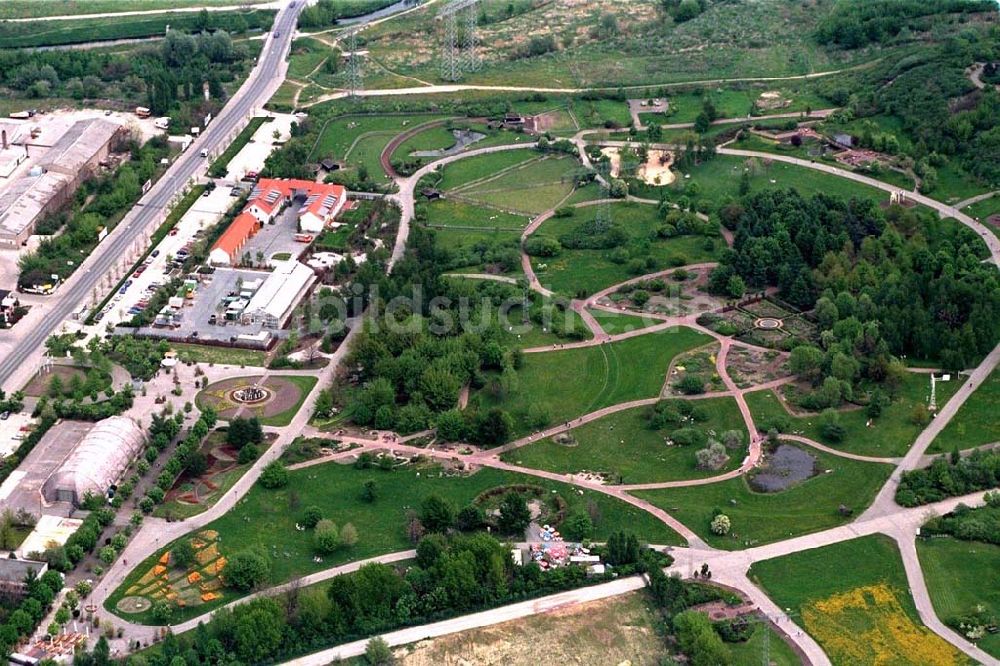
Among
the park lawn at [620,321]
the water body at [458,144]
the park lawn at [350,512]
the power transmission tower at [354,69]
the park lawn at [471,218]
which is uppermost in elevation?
the power transmission tower at [354,69]

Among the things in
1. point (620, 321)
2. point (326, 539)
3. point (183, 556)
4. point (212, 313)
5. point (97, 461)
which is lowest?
point (183, 556)

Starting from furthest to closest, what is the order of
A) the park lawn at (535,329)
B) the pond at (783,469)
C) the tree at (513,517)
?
the park lawn at (535,329)
the pond at (783,469)
the tree at (513,517)

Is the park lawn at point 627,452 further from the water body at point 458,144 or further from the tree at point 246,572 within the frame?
the water body at point 458,144

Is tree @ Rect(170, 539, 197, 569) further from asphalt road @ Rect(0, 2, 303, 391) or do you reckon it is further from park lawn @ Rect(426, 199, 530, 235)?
park lawn @ Rect(426, 199, 530, 235)

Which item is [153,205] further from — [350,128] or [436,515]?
[436,515]

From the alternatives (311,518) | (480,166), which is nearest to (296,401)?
(311,518)

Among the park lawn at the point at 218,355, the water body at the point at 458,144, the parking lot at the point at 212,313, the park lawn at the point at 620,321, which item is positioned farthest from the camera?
the water body at the point at 458,144

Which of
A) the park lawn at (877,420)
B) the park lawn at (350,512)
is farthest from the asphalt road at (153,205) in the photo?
the park lawn at (877,420)
